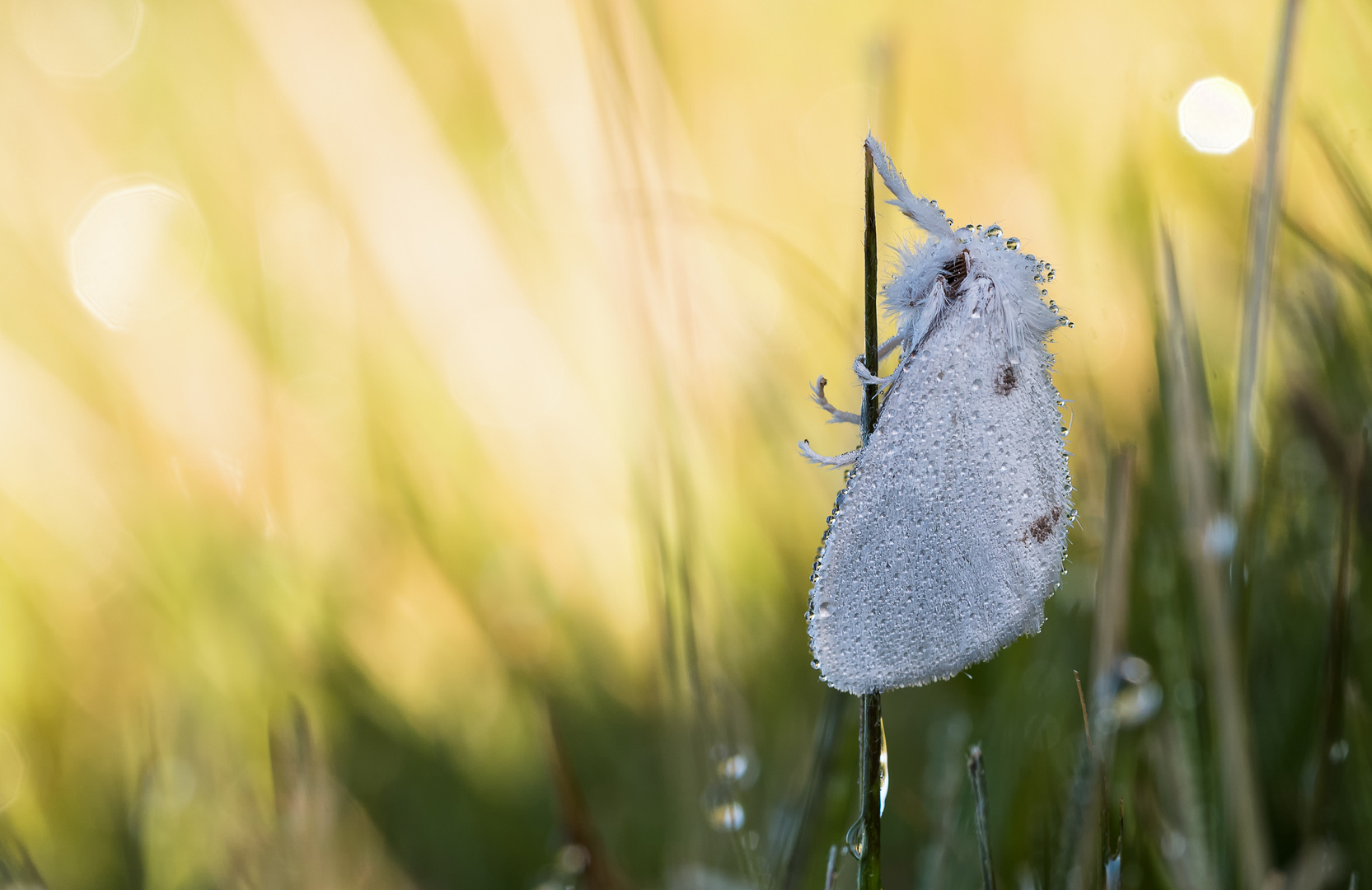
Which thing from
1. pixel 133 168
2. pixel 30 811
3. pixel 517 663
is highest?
pixel 133 168

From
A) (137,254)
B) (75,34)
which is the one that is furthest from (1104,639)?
(75,34)

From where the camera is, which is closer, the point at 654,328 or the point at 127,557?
the point at 654,328

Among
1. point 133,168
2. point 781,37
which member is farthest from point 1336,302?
point 133,168

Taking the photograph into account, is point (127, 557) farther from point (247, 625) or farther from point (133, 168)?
point (133, 168)

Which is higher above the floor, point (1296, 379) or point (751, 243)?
point (751, 243)

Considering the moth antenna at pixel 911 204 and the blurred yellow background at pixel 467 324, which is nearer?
the moth antenna at pixel 911 204

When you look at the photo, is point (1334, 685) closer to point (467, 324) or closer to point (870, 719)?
point (870, 719)

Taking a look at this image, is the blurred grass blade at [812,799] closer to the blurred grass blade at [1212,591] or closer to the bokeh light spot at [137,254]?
the blurred grass blade at [1212,591]

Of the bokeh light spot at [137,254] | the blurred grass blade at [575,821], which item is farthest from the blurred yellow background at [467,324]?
the blurred grass blade at [575,821]

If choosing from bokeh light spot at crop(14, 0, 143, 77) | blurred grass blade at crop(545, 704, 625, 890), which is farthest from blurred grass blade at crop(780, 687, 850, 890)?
bokeh light spot at crop(14, 0, 143, 77)
